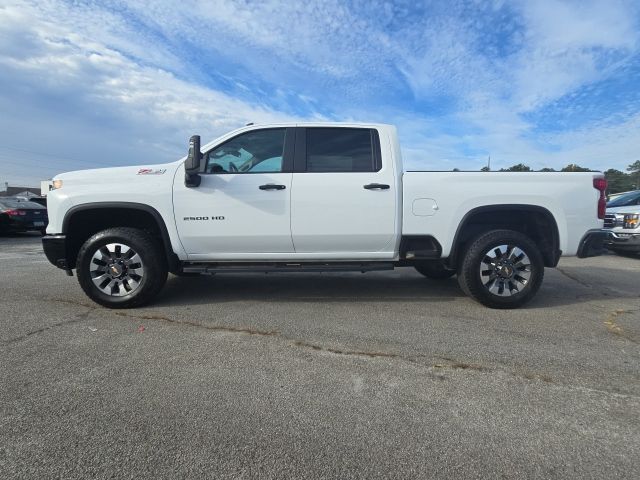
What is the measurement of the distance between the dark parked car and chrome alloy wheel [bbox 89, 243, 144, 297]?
11096 mm

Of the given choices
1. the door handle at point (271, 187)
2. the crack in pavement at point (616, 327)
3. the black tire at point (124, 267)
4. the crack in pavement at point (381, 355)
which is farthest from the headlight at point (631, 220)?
the black tire at point (124, 267)

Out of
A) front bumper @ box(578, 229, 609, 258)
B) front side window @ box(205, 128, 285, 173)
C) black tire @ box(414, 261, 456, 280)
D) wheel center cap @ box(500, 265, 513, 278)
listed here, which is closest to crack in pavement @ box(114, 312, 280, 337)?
front side window @ box(205, 128, 285, 173)

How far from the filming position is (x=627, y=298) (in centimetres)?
497

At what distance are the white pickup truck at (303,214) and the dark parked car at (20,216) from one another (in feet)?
35.1

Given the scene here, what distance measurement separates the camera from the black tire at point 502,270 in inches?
168

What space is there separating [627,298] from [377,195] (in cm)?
368

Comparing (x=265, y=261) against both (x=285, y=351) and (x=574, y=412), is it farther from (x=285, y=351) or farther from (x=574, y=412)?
(x=574, y=412)

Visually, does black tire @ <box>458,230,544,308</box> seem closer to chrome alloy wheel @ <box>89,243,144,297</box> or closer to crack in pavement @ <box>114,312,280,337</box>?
crack in pavement @ <box>114,312,280,337</box>

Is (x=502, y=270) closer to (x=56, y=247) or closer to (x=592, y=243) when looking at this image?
(x=592, y=243)

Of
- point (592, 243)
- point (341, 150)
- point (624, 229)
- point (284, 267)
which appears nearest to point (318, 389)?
point (284, 267)

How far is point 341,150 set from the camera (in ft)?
14.5

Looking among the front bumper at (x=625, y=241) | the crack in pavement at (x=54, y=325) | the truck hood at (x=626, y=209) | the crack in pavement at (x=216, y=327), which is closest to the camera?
the crack in pavement at (x=54, y=325)

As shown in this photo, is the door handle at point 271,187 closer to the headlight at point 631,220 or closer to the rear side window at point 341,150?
the rear side window at point 341,150

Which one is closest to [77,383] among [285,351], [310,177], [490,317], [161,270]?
[285,351]
